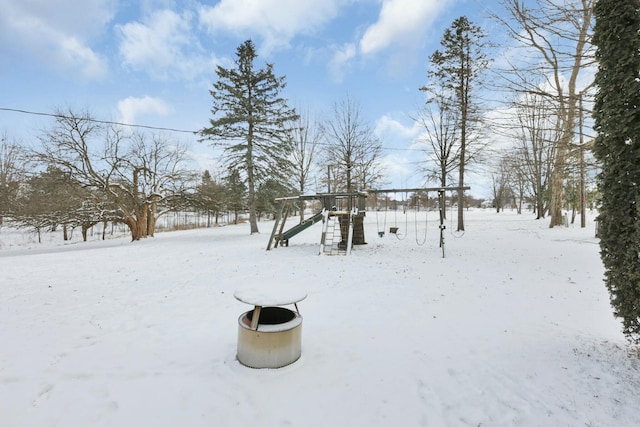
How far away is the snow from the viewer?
210 centimetres

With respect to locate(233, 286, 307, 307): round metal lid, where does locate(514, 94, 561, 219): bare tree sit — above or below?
above

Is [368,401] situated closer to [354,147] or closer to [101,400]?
[101,400]

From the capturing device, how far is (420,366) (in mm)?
2744

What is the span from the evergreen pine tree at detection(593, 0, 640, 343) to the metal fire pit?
295 centimetres

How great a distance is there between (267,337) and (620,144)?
364 centimetres

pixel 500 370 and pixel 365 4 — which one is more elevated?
pixel 365 4

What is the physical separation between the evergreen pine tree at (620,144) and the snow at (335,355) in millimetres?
858

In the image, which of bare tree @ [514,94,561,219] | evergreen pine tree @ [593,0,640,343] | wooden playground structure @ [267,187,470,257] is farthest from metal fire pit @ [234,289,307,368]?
wooden playground structure @ [267,187,470,257]

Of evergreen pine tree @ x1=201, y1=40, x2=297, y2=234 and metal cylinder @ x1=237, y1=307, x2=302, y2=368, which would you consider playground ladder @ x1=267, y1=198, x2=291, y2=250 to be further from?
metal cylinder @ x1=237, y1=307, x2=302, y2=368

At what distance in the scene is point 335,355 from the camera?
296 centimetres

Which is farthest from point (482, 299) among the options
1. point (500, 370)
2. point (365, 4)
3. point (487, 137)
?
point (487, 137)

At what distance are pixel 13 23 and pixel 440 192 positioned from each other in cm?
1322

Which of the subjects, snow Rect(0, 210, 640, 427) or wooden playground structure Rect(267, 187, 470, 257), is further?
wooden playground structure Rect(267, 187, 470, 257)

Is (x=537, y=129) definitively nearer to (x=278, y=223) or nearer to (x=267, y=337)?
(x=267, y=337)
